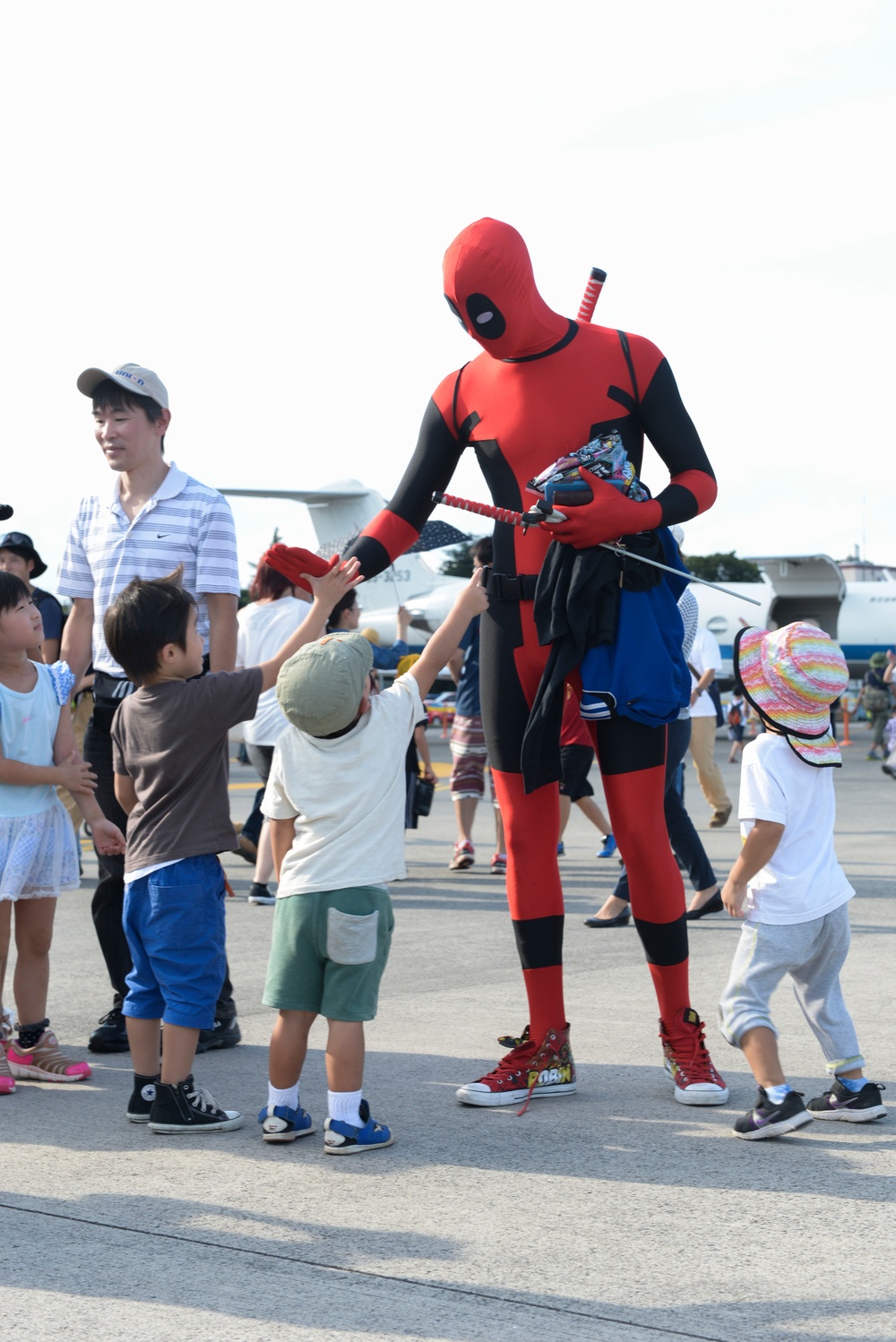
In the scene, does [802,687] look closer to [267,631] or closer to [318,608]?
[318,608]

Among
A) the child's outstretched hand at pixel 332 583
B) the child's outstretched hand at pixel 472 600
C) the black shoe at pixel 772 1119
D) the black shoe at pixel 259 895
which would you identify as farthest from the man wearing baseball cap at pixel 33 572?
the black shoe at pixel 772 1119

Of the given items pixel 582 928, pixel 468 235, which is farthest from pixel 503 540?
pixel 582 928

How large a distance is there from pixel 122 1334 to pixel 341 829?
1249mm

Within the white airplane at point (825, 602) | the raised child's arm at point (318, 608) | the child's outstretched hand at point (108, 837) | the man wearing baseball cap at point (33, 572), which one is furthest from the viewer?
the white airplane at point (825, 602)

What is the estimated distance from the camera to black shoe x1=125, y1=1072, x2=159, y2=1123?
11.3ft

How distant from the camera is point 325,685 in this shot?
3125 mm

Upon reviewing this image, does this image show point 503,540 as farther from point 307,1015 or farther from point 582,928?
point 582,928

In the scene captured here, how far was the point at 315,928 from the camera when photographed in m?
3.17

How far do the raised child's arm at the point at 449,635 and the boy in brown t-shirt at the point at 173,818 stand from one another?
290mm

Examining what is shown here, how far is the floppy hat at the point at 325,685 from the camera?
3.13 meters

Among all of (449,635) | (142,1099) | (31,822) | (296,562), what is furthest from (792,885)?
(31,822)

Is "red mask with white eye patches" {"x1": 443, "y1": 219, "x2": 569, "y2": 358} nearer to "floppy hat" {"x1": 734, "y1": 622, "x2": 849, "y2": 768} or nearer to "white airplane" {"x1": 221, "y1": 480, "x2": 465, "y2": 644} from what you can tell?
"floppy hat" {"x1": 734, "y1": 622, "x2": 849, "y2": 768}

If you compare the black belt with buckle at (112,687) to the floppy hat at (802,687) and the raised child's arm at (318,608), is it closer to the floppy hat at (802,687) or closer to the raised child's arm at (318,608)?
the raised child's arm at (318,608)

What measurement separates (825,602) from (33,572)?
30.5 metres
